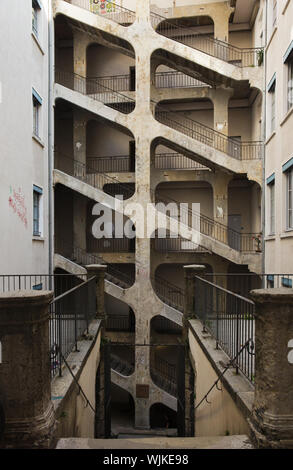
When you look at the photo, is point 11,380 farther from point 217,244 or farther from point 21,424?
point 217,244

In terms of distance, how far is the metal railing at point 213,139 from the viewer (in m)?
16.8

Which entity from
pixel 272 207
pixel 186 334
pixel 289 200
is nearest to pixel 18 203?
pixel 186 334

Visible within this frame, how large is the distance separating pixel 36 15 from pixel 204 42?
928 cm

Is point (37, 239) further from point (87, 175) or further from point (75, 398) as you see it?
point (75, 398)

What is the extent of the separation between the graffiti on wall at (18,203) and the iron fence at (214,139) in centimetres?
873

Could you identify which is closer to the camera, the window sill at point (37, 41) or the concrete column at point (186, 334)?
the concrete column at point (186, 334)

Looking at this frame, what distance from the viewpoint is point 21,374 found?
3375 mm

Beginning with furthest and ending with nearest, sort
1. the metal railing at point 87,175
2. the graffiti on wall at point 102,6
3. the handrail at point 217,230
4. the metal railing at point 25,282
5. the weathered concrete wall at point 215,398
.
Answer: the graffiti on wall at point 102,6 < the handrail at point 217,230 < the metal railing at point 87,175 < the metal railing at point 25,282 < the weathered concrete wall at point 215,398

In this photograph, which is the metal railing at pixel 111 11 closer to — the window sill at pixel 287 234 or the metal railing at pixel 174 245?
the metal railing at pixel 174 245

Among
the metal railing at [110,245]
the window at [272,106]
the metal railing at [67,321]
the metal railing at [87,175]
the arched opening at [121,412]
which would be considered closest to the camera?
the metal railing at [67,321]

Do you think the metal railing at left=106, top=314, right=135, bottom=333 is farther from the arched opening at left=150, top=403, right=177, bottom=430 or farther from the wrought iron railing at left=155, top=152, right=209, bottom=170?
the wrought iron railing at left=155, top=152, right=209, bottom=170

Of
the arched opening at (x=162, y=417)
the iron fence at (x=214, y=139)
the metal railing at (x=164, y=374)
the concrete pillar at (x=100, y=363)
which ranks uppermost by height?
the iron fence at (x=214, y=139)

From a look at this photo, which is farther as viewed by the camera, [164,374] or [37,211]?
[164,374]

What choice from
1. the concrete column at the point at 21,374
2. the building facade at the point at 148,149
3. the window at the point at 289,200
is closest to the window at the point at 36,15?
the building facade at the point at 148,149
